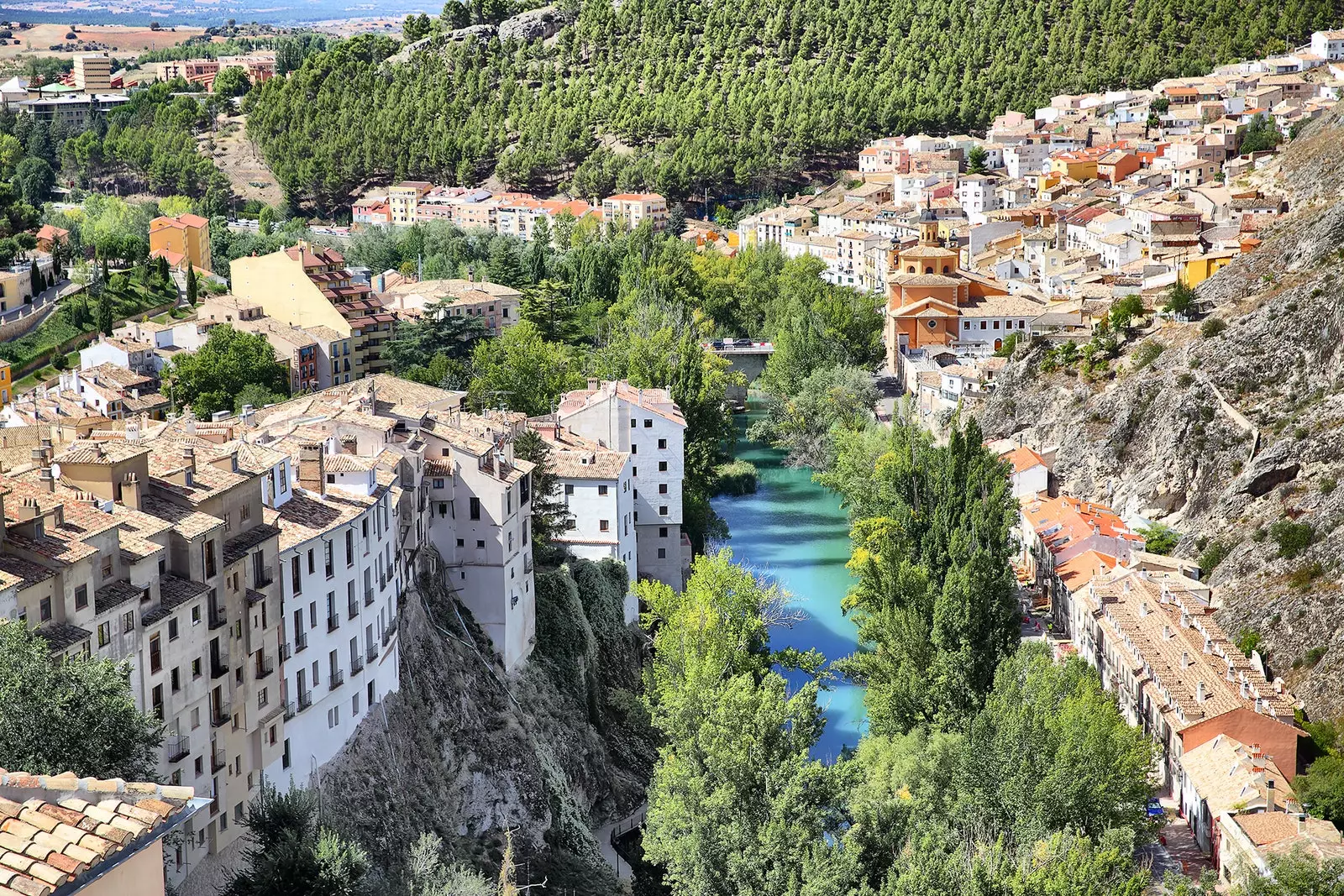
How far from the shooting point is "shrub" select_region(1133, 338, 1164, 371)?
43594mm

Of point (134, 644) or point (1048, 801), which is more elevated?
point (134, 644)

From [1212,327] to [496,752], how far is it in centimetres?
2550

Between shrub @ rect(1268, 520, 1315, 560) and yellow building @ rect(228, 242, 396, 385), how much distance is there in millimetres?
24960

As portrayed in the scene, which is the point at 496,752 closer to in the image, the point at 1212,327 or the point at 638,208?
the point at 1212,327

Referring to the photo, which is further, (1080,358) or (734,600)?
(1080,358)

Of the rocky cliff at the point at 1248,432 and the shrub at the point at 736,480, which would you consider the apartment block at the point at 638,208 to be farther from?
the shrub at the point at 736,480

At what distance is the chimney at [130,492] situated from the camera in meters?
17.7

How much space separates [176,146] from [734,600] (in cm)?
7612

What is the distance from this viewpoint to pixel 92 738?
1415 cm

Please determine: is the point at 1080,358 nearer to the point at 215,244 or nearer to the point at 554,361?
the point at 554,361

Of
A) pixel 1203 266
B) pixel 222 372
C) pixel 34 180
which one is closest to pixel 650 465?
pixel 222 372

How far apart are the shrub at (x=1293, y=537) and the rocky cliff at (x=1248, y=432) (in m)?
0.04

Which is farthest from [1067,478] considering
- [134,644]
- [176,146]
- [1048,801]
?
[176,146]

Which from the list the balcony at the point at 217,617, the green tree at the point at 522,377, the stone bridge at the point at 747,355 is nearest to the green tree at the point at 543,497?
the green tree at the point at 522,377
